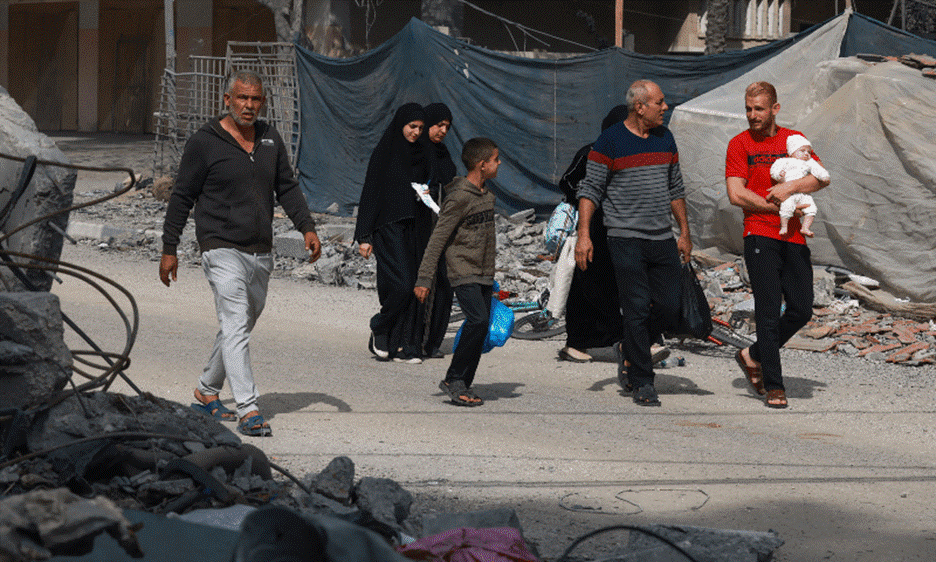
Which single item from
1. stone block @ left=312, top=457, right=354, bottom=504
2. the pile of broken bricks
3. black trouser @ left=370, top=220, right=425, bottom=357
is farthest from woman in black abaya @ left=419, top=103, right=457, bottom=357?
stone block @ left=312, top=457, right=354, bottom=504

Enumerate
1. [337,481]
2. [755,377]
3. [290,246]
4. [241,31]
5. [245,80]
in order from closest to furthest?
[337,481], [245,80], [755,377], [290,246], [241,31]

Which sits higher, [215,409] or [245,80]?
[245,80]

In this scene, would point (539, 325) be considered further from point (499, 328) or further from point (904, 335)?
point (904, 335)

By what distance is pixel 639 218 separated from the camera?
6777 millimetres

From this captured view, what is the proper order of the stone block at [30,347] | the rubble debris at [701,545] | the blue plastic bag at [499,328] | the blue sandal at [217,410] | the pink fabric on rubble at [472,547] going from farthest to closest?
the blue plastic bag at [499,328] < the blue sandal at [217,410] < the stone block at [30,347] < the rubble debris at [701,545] < the pink fabric on rubble at [472,547]

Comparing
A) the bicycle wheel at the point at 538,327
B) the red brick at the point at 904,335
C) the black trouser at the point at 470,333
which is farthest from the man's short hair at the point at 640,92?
the red brick at the point at 904,335

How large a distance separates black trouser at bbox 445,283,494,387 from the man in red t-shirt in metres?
1.62

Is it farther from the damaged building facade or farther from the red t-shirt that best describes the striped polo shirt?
the damaged building facade

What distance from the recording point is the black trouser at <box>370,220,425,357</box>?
818 cm

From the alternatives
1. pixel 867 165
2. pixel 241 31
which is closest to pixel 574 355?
pixel 867 165

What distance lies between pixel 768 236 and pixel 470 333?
1.88 meters

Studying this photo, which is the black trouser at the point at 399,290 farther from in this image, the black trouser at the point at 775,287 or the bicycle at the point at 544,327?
the black trouser at the point at 775,287

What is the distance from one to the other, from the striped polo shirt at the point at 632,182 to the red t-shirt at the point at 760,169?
0.39 m

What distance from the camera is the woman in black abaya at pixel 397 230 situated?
8.20 metres
